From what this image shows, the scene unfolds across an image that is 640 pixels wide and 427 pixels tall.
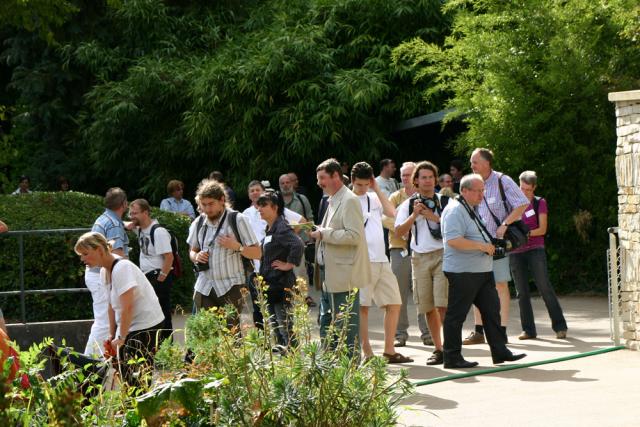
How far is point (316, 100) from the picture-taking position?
802 inches

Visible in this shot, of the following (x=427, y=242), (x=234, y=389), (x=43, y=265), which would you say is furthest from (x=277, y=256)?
(x=43, y=265)

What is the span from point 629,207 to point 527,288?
1.63 m

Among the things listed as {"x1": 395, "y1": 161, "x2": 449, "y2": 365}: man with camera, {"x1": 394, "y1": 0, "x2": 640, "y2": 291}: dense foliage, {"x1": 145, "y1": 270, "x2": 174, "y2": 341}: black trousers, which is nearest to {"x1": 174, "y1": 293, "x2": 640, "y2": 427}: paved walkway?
{"x1": 395, "y1": 161, "x2": 449, "y2": 365}: man with camera

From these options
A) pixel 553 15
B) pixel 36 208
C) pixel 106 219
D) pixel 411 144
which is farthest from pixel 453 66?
pixel 106 219

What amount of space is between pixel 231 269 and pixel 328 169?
1153 mm

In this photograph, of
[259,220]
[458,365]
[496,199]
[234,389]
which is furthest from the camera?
[259,220]

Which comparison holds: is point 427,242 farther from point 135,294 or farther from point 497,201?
point 135,294

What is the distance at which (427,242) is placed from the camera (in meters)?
11.0

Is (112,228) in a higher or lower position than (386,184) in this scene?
lower

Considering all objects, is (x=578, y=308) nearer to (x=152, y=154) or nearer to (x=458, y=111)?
(x=458, y=111)

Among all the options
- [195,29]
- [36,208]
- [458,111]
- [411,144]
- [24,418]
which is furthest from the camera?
[195,29]

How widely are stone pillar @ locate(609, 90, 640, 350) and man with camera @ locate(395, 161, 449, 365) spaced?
163 centimetres

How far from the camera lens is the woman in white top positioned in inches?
326

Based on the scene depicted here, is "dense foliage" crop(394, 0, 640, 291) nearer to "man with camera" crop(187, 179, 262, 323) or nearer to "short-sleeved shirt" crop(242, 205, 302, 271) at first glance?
"short-sleeved shirt" crop(242, 205, 302, 271)
